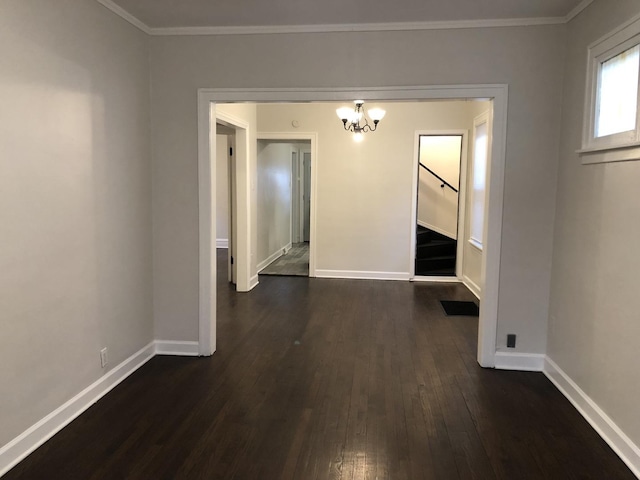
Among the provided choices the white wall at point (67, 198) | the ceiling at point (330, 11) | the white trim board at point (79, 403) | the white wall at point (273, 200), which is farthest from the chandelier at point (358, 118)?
the white trim board at point (79, 403)

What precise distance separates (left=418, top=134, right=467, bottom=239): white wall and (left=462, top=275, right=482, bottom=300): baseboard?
48.3 inches

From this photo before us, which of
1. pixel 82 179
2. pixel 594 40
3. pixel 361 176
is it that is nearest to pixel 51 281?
pixel 82 179

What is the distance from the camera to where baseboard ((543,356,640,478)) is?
96.0 inches

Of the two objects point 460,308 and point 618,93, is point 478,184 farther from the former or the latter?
point 618,93

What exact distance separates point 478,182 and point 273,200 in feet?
11.3

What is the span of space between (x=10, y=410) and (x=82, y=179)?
4.35 ft

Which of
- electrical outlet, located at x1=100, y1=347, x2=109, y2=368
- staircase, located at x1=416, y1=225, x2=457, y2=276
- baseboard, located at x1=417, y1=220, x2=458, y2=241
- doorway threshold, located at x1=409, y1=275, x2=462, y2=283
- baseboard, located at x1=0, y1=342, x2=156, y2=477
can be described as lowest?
baseboard, located at x1=0, y1=342, x2=156, y2=477

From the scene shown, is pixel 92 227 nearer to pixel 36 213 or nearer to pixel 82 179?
pixel 82 179

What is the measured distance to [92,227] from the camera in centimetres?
306

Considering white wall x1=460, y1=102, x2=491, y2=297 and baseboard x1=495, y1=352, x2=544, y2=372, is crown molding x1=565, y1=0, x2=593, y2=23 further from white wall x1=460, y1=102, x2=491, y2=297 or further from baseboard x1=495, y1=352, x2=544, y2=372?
white wall x1=460, y1=102, x2=491, y2=297

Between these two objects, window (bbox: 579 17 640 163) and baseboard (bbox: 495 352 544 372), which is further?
baseboard (bbox: 495 352 544 372)

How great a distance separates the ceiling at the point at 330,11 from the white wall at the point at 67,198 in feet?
1.00

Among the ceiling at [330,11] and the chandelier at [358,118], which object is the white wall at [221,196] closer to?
the chandelier at [358,118]

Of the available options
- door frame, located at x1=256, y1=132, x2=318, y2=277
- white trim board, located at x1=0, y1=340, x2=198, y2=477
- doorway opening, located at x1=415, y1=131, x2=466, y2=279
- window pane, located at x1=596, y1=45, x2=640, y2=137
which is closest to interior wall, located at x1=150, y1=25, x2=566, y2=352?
white trim board, located at x1=0, y1=340, x2=198, y2=477
